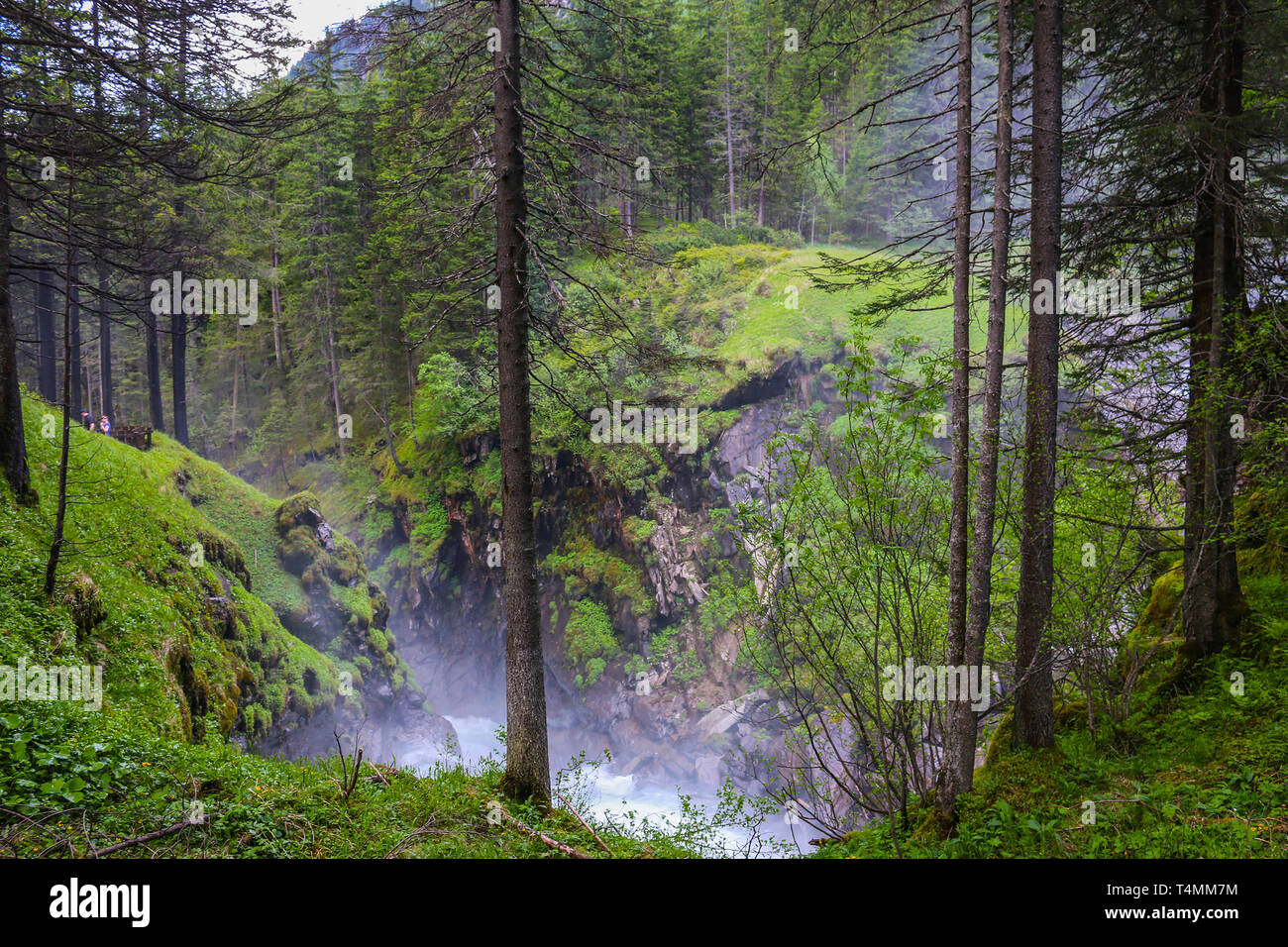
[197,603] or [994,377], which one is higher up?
[994,377]

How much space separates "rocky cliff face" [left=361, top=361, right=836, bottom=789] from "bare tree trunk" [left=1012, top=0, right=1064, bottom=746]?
12.5 metres

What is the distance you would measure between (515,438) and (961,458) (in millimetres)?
4440

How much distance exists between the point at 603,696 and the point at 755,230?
75.8 feet

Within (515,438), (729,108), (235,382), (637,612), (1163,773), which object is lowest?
(637,612)

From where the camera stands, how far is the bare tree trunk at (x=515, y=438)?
6805 millimetres

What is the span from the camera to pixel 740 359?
2430 centimetres

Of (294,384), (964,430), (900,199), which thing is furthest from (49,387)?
(900,199)

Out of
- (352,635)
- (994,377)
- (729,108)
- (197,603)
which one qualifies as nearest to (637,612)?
(352,635)

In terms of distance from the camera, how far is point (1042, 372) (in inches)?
257

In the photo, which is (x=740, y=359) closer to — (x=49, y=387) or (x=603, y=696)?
(x=603, y=696)

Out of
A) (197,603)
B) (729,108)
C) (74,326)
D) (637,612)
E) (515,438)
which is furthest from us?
(729,108)

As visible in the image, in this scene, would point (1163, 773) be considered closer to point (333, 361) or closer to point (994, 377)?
point (994, 377)

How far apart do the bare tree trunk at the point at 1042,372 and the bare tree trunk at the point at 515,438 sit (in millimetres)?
4952

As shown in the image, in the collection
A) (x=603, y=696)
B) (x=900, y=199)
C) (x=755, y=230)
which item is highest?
(x=900, y=199)
